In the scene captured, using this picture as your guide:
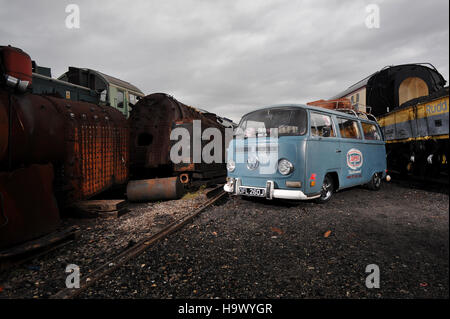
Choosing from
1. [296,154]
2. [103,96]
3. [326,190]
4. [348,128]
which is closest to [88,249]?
[296,154]

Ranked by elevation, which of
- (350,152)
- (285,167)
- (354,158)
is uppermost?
(350,152)

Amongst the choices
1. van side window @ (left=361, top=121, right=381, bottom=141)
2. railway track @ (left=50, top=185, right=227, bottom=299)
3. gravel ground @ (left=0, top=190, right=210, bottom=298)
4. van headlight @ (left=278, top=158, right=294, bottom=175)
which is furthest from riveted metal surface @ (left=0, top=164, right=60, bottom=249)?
van side window @ (left=361, top=121, right=381, bottom=141)

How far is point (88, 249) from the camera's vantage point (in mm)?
2906

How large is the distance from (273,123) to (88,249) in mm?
3571

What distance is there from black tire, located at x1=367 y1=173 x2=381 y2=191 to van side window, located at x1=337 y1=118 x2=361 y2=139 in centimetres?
125

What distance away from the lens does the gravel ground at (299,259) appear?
4.96 ft

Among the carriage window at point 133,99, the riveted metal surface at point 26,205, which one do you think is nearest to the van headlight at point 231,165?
the riveted metal surface at point 26,205

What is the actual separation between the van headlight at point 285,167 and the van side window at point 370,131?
2.69m

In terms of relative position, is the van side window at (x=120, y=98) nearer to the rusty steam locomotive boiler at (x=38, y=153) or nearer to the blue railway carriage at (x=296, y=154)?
the rusty steam locomotive boiler at (x=38, y=153)

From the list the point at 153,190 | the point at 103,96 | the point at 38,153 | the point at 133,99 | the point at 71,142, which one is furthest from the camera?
the point at 133,99

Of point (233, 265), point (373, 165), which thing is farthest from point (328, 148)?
point (233, 265)

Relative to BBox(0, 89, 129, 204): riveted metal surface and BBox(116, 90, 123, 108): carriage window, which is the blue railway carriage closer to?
BBox(0, 89, 129, 204): riveted metal surface

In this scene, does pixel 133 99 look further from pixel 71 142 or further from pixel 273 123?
pixel 273 123

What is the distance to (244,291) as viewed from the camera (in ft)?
6.43
